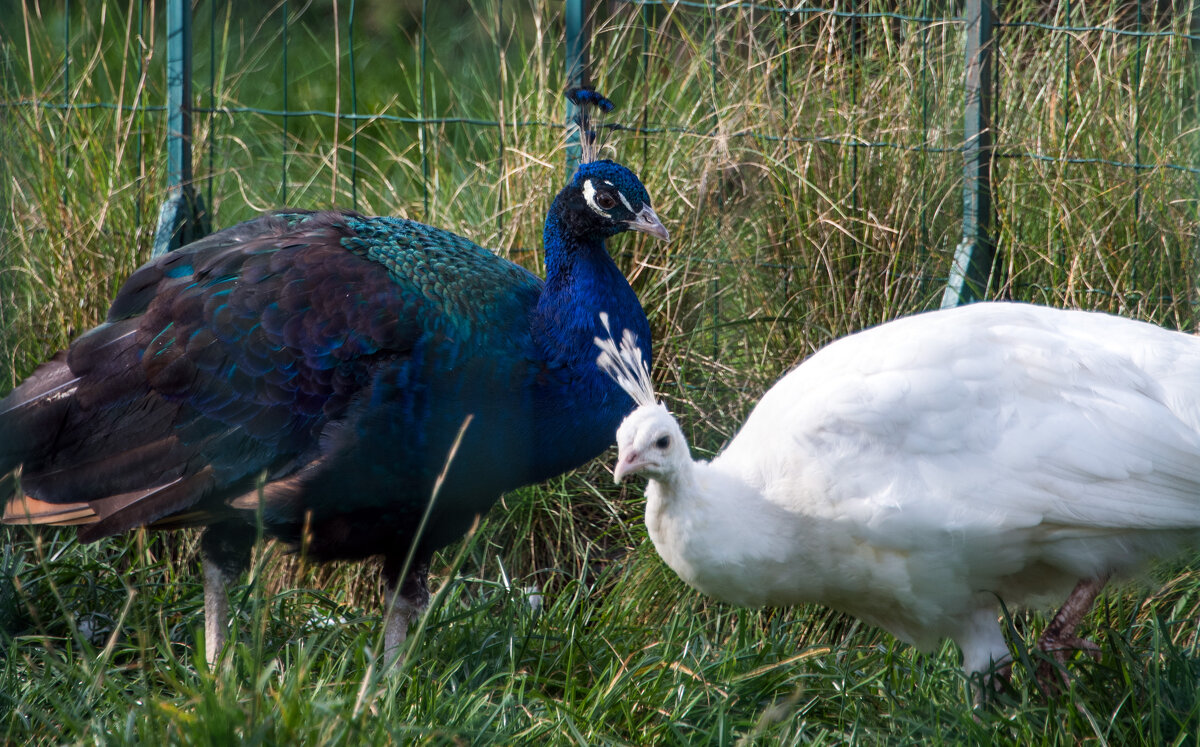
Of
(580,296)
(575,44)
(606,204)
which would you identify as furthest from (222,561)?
(575,44)

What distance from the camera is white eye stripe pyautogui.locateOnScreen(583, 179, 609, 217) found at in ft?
11.2

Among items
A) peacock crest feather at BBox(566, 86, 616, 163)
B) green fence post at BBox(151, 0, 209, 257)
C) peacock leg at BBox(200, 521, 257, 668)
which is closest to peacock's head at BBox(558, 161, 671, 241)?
peacock crest feather at BBox(566, 86, 616, 163)

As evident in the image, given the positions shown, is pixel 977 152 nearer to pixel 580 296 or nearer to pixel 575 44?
pixel 575 44

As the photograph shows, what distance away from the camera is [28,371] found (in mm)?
3844

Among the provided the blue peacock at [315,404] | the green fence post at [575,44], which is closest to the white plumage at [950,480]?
the blue peacock at [315,404]

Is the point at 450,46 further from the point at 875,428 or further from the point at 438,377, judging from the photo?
the point at 875,428

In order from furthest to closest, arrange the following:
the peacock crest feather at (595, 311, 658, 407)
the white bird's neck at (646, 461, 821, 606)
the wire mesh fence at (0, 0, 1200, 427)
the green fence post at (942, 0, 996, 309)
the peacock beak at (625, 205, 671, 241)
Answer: the green fence post at (942, 0, 996, 309)
the wire mesh fence at (0, 0, 1200, 427)
the peacock beak at (625, 205, 671, 241)
the peacock crest feather at (595, 311, 658, 407)
the white bird's neck at (646, 461, 821, 606)

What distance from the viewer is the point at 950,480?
2596mm

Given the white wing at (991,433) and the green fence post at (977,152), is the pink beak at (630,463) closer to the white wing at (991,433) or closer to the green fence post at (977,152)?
the white wing at (991,433)

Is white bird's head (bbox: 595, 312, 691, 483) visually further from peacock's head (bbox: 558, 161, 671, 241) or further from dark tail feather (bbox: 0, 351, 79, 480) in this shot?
dark tail feather (bbox: 0, 351, 79, 480)


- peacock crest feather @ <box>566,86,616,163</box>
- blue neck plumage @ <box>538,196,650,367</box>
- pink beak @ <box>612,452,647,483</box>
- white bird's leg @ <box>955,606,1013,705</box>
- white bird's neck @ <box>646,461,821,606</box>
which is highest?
peacock crest feather @ <box>566,86,616,163</box>

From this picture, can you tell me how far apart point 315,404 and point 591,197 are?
2.92ft

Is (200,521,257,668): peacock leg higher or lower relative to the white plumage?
lower

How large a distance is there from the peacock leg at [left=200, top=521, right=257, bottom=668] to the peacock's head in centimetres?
112
